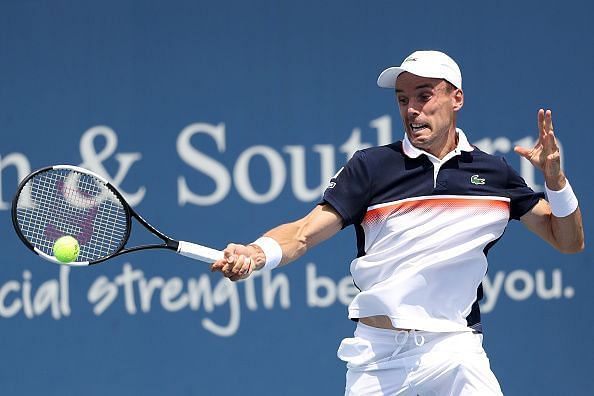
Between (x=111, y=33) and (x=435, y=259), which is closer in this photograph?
(x=435, y=259)

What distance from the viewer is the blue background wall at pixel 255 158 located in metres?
5.79

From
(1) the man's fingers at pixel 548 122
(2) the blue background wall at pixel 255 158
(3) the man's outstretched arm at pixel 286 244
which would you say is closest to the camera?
(3) the man's outstretched arm at pixel 286 244

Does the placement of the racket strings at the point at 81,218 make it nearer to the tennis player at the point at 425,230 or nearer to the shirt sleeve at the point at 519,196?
the tennis player at the point at 425,230

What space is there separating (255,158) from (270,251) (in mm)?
2212

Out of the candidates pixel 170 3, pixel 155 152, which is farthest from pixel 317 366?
pixel 170 3

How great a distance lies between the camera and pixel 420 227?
3861 mm

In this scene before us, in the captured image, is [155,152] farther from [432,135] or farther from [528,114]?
[432,135]

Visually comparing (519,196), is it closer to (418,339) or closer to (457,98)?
(457,98)

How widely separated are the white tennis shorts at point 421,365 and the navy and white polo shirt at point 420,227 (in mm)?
57

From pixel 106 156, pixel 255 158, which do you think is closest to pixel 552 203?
pixel 255 158

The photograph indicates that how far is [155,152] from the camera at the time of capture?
5.82m

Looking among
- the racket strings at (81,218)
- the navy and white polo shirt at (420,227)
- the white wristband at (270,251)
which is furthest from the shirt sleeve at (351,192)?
the racket strings at (81,218)

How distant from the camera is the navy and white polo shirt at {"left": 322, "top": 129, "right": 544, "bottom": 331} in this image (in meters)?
3.82

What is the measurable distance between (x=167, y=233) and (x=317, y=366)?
3.24ft
